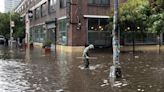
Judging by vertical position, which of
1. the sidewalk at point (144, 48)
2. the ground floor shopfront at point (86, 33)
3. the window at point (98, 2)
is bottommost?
the sidewalk at point (144, 48)

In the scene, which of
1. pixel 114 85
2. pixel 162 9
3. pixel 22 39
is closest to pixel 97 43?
pixel 114 85

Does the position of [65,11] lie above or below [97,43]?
above

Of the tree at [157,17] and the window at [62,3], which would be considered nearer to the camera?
the tree at [157,17]

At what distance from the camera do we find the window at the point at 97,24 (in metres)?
47.7

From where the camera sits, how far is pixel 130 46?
1949 inches

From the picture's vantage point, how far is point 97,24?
157ft

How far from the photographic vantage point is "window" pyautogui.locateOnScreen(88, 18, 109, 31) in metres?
47.7

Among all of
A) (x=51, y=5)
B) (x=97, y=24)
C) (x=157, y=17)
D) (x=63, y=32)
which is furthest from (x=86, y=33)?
(x=157, y=17)

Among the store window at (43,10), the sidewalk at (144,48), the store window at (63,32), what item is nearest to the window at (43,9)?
the store window at (43,10)

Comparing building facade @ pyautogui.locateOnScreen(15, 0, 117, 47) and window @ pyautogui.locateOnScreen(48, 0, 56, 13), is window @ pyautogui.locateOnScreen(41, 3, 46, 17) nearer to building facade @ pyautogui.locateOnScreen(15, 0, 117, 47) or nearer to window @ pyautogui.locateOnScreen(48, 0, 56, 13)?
window @ pyautogui.locateOnScreen(48, 0, 56, 13)

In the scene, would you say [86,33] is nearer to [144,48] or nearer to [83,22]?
[83,22]

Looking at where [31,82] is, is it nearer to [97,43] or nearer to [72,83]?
[72,83]

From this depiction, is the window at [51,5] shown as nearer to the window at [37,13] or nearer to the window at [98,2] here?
the window at [98,2]

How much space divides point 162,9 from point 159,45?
125 ft
